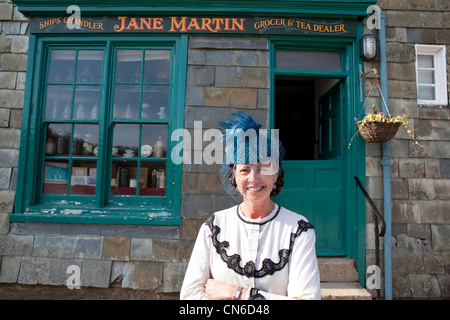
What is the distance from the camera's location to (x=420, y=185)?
386 centimetres

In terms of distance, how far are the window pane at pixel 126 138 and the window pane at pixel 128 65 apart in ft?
2.22

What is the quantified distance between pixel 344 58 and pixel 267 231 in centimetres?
332

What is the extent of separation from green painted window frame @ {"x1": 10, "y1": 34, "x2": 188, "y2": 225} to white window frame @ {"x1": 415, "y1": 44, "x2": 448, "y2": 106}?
3250 mm

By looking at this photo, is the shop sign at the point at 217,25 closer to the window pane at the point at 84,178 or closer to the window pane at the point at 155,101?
the window pane at the point at 155,101

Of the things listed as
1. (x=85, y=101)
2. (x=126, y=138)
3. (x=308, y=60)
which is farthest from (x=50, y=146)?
(x=308, y=60)

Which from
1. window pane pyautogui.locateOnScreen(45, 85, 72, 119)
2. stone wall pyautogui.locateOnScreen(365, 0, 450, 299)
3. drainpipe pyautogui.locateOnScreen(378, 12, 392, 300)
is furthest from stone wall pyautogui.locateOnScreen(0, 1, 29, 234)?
drainpipe pyautogui.locateOnScreen(378, 12, 392, 300)

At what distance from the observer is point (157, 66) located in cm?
413

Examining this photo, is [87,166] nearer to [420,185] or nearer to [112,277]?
[112,277]

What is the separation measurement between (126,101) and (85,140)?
783 mm

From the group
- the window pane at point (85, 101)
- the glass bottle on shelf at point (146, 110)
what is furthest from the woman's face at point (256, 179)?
the window pane at point (85, 101)

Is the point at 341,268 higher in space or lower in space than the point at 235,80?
lower

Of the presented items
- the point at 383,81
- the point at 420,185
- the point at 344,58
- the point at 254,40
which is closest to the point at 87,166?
the point at 254,40

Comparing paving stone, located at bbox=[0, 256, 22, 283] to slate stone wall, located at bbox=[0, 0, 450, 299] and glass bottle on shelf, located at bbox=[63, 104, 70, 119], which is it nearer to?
slate stone wall, located at bbox=[0, 0, 450, 299]

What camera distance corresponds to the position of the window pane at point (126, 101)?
4.09 meters
